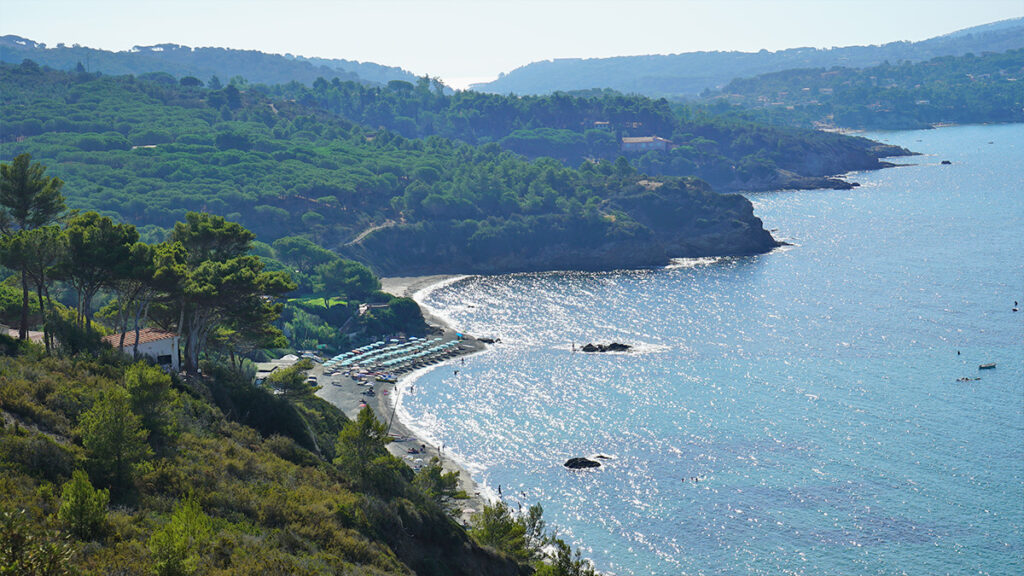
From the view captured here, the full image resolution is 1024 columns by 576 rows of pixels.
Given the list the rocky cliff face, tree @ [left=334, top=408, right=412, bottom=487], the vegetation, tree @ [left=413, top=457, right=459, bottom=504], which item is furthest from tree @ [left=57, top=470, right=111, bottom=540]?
the rocky cliff face

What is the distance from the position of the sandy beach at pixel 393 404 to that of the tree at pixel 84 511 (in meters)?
41.0

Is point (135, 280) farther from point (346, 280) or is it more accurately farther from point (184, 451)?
point (346, 280)

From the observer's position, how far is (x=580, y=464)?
86.5 m

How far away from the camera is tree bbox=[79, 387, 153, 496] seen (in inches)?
1470

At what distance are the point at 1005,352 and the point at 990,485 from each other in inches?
1656

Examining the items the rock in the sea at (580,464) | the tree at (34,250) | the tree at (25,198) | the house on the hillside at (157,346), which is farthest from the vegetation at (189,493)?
the rock in the sea at (580,464)

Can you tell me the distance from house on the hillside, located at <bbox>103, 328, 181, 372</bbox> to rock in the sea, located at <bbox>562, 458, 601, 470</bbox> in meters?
39.0

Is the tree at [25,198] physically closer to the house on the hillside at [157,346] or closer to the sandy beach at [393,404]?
the house on the hillside at [157,346]

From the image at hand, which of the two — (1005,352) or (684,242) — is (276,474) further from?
(684,242)

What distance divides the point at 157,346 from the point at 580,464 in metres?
41.7

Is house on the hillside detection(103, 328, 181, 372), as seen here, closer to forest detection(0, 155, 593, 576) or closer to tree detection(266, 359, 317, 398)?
forest detection(0, 155, 593, 576)

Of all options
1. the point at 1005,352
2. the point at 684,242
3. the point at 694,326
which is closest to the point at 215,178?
the point at 684,242

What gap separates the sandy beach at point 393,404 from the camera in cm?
8252

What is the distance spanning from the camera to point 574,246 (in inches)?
7480
